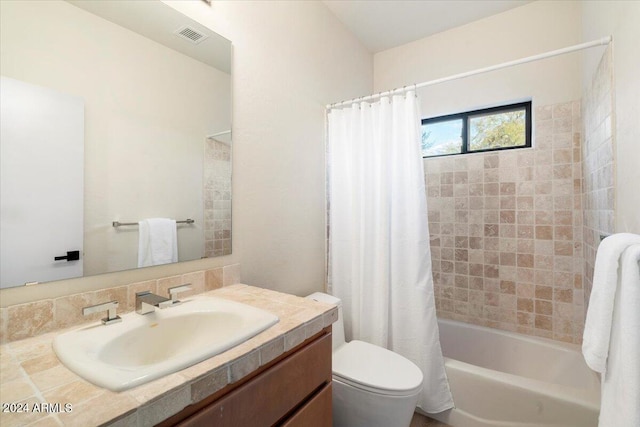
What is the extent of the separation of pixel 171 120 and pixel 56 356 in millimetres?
869

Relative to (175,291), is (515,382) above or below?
below

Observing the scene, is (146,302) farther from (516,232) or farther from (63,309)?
(516,232)

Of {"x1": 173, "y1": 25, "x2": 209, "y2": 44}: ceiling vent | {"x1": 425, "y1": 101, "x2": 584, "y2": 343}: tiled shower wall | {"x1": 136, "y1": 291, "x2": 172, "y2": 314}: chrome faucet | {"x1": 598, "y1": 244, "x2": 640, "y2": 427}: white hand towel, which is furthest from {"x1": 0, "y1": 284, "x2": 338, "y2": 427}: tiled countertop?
{"x1": 425, "y1": 101, "x2": 584, "y2": 343}: tiled shower wall

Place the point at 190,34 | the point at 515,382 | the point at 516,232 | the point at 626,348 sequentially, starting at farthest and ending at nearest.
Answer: the point at 516,232 → the point at 515,382 → the point at 190,34 → the point at 626,348

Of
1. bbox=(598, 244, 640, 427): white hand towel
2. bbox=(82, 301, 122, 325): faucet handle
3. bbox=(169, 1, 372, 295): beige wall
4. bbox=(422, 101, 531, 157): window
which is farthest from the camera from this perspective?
bbox=(422, 101, 531, 157): window

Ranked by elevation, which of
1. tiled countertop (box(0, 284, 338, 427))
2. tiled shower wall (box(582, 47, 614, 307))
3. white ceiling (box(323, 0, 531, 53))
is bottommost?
tiled countertop (box(0, 284, 338, 427))

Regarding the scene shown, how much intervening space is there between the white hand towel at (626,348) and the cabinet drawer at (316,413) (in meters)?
0.82

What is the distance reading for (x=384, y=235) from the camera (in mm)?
1724

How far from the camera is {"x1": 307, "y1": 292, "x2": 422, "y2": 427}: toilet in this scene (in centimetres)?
124

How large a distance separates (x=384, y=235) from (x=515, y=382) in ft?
3.37

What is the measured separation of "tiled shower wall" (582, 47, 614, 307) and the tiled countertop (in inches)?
63.1

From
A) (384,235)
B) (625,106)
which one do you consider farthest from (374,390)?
(625,106)

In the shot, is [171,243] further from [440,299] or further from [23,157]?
[440,299]

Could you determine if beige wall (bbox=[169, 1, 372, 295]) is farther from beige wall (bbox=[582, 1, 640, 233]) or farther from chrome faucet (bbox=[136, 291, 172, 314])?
beige wall (bbox=[582, 1, 640, 233])
